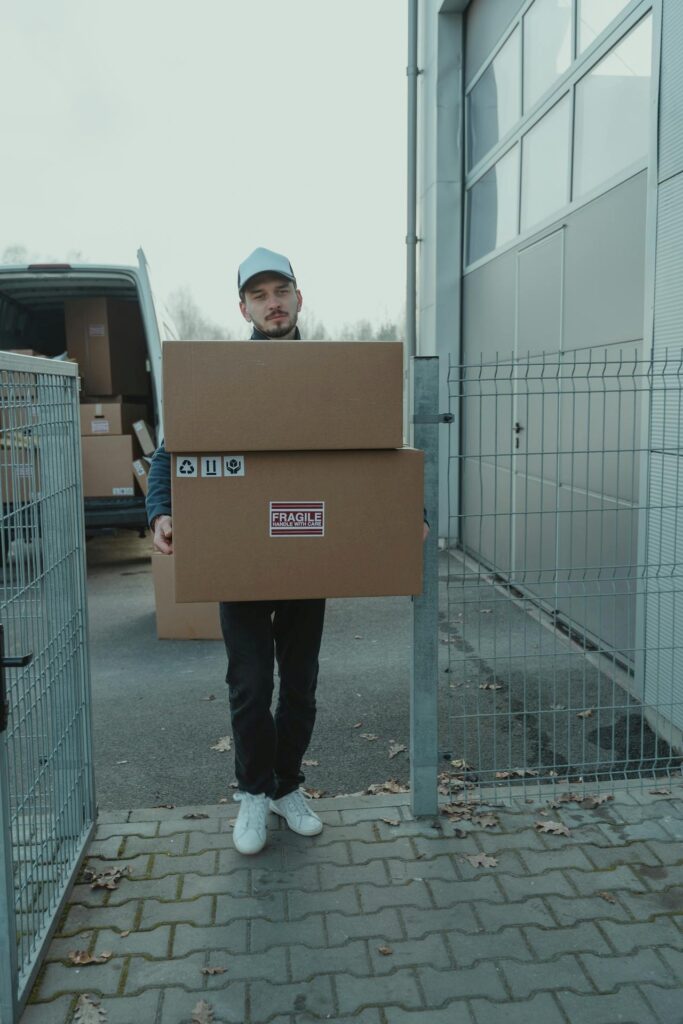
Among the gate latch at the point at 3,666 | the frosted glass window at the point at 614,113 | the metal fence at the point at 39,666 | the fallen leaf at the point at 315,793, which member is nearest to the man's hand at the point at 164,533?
the metal fence at the point at 39,666

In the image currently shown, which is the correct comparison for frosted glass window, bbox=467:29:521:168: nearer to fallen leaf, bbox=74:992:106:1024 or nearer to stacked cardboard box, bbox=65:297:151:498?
stacked cardboard box, bbox=65:297:151:498

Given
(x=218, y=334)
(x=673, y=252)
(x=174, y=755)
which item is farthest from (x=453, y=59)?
(x=218, y=334)

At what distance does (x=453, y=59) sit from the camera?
923 cm

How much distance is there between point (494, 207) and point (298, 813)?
6.42 m

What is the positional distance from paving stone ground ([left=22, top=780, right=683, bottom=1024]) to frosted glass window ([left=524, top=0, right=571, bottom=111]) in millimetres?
5100

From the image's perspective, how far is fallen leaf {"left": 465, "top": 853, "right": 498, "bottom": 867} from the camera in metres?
3.01

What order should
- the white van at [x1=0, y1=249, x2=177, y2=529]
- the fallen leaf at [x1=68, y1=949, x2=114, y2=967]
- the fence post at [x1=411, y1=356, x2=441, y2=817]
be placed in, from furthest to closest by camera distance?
the white van at [x1=0, y1=249, x2=177, y2=529], the fence post at [x1=411, y1=356, x2=441, y2=817], the fallen leaf at [x1=68, y1=949, x2=114, y2=967]

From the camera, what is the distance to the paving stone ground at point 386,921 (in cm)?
238

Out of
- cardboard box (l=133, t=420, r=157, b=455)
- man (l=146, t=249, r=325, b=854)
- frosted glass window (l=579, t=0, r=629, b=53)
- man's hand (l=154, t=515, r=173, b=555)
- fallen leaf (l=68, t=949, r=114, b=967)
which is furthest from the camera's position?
cardboard box (l=133, t=420, r=157, b=455)

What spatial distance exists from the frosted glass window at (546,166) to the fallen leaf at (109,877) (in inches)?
199

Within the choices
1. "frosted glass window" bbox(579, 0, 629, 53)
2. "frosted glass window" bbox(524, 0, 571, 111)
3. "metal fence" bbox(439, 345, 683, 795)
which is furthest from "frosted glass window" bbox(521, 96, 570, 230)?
"metal fence" bbox(439, 345, 683, 795)

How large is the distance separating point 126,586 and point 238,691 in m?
5.11

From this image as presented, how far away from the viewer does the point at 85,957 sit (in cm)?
255

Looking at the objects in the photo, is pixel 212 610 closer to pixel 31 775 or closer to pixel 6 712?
pixel 31 775
